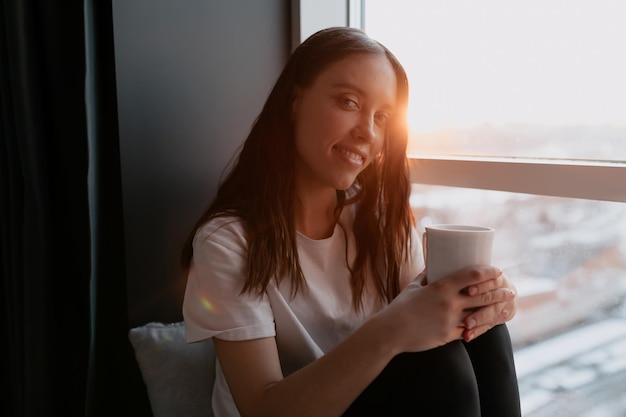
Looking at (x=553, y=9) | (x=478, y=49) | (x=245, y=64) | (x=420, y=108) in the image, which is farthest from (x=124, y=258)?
(x=553, y=9)

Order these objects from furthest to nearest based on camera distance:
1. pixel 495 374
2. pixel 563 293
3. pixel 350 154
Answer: pixel 563 293
pixel 350 154
pixel 495 374

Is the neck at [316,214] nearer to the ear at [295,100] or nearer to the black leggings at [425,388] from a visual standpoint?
the ear at [295,100]

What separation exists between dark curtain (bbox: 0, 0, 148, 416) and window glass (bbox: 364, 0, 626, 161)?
33.3 inches

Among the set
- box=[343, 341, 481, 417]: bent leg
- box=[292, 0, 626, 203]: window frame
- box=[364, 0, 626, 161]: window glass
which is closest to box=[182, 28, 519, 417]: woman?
box=[343, 341, 481, 417]: bent leg

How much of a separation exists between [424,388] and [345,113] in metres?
0.52

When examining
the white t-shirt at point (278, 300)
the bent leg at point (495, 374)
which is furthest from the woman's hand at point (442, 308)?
the white t-shirt at point (278, 300)

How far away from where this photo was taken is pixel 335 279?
114 centimetres

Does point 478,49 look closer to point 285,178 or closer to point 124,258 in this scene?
point 285,178

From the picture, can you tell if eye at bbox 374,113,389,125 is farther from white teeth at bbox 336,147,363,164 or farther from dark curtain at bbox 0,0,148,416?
dark curtain at bbox 0,0,148,416

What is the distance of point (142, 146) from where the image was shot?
128cm

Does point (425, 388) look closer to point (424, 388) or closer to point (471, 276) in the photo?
point (424, 388)

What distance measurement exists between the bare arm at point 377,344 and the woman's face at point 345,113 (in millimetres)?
318

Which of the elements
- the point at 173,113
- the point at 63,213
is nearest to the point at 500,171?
the point at 173,113

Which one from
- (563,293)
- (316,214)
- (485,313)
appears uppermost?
(316,214)
